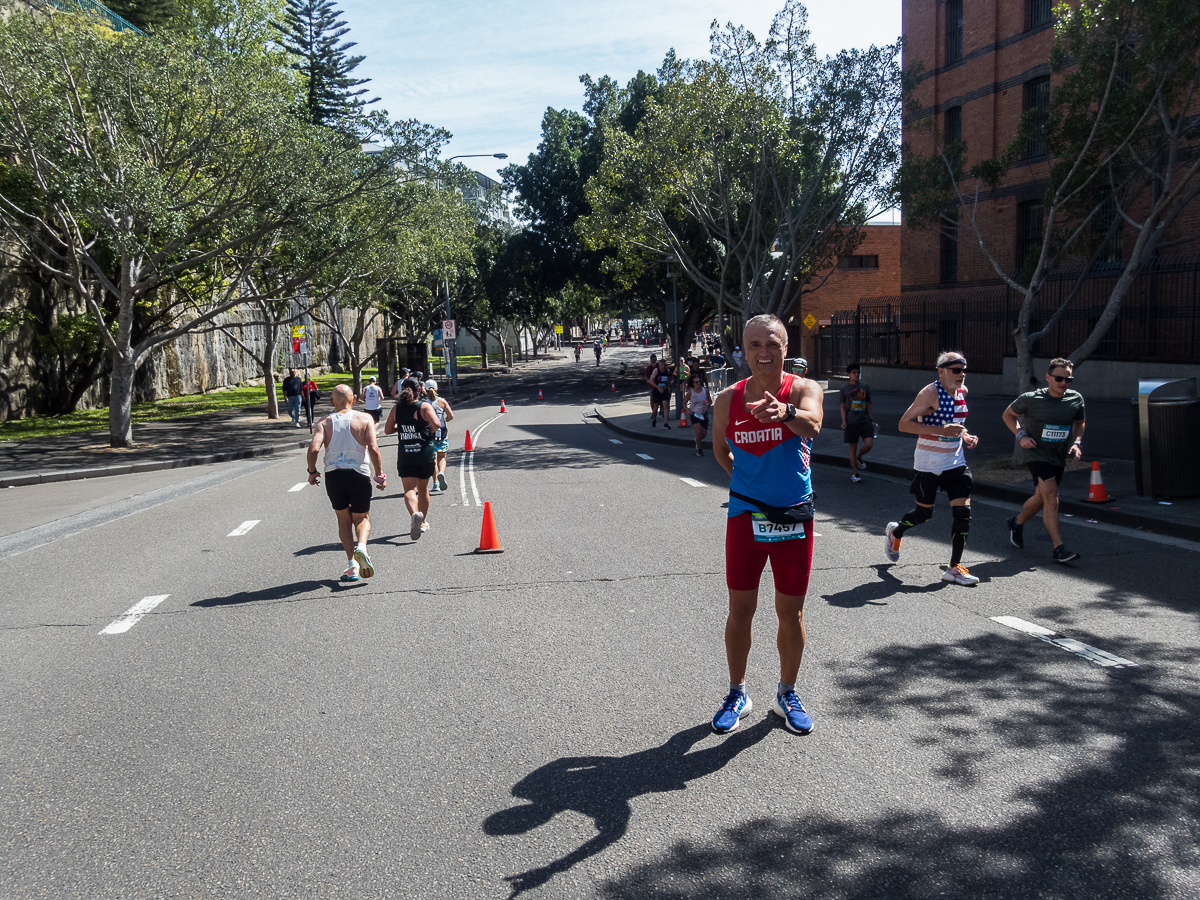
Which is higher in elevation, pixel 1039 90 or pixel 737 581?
pixel 1039 90

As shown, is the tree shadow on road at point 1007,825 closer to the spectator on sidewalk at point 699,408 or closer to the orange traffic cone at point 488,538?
the orange traffic cone at point 488,538

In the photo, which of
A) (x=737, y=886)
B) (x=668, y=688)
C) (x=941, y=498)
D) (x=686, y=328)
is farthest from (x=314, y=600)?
(x=686, y=328)

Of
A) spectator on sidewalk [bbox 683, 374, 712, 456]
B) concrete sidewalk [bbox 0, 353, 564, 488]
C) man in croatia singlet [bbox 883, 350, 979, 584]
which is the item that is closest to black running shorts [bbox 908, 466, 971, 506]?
man in croatia singlet [bbox 883, 350, 979, 584]

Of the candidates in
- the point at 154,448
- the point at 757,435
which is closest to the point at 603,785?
the point at 757,435

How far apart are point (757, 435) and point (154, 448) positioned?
2086 centimetres

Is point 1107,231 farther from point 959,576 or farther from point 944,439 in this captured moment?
point 959,576

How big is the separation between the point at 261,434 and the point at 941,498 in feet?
63.9

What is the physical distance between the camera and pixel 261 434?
25844 mm

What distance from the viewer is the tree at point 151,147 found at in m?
18.5

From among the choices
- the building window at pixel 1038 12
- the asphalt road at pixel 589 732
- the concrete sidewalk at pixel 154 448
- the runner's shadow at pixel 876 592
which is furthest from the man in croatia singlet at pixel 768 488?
the building window at pixel 1038 12

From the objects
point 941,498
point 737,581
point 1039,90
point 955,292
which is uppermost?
point 1039,90

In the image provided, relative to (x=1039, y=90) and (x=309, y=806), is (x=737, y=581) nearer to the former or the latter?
(x=309, y=806)

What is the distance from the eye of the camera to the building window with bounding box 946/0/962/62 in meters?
28.8

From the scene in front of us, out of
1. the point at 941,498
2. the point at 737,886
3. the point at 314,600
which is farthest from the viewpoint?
the point at 941,498
